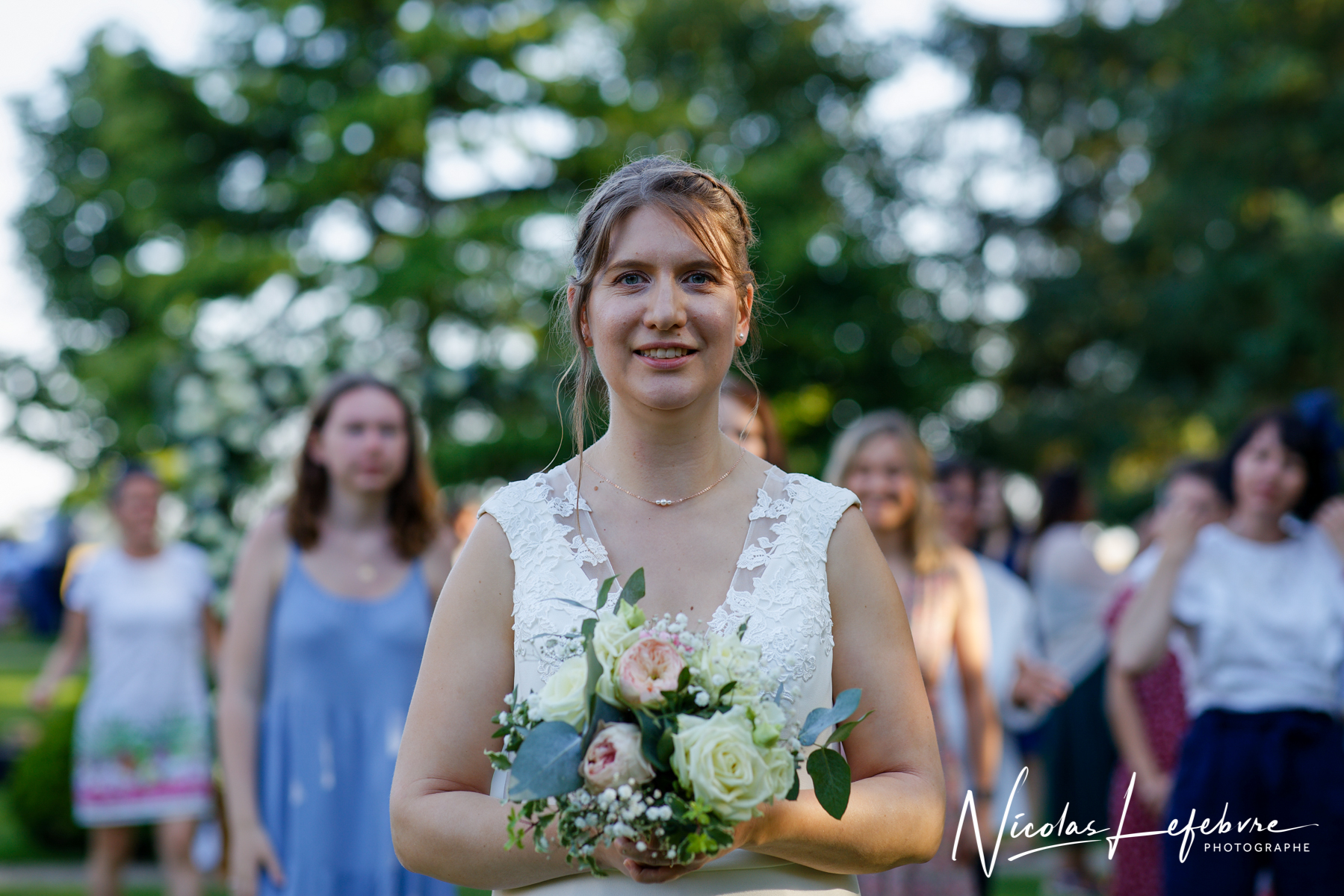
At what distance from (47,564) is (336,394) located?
3118 cm

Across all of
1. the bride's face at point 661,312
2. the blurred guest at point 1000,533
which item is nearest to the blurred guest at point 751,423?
the bride's face at point 661,312

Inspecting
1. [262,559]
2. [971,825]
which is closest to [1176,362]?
[971,825]

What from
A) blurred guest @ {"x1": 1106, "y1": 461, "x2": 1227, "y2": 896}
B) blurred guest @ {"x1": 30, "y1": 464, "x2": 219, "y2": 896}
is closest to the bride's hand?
blurred guest @ {"x1": 1106, "y1": 461, "x2": 1227, "y2": 896}

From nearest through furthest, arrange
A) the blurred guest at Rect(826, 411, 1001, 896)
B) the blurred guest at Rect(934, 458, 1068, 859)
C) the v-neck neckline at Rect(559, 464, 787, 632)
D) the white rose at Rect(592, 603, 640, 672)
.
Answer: the white rose at Rect(592, 603, 640, 672), the v-neck neckline at Rect(559, 464, 787, 632), the blurred guest at Rect(826, 411, 1001, 896), the blurred guest at Rect(934, 458, 1068, 859)

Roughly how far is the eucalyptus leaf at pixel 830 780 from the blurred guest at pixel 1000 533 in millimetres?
7986

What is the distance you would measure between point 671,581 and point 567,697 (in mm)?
441

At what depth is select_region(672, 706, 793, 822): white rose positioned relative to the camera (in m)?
1.80

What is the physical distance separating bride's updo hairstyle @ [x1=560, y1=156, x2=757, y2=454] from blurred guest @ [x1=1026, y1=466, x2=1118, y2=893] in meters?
6.79

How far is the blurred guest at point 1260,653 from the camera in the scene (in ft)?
14.6

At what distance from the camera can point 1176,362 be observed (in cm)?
2169

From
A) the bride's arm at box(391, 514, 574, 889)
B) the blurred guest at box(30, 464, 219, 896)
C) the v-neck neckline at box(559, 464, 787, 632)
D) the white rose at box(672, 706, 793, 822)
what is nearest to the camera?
the white rose at box(672, 706, 793, 822)

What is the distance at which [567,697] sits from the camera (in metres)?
1.91

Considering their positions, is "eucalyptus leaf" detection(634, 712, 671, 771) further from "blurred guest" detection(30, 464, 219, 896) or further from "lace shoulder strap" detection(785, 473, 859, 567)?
"blurred guest" detection(30, 464, 219, 896)

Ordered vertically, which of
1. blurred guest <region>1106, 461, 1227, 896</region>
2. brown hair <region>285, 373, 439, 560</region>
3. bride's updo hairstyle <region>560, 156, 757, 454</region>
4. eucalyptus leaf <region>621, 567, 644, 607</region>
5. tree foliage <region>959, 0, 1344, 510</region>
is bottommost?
blurred guest <region>1106, 461, 1227, 896</region>
